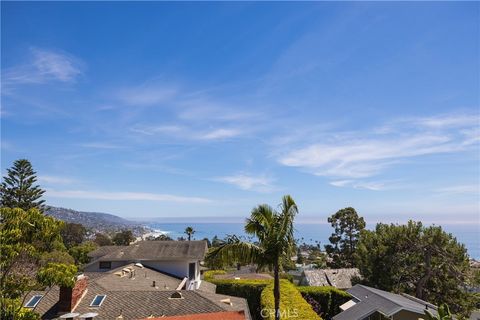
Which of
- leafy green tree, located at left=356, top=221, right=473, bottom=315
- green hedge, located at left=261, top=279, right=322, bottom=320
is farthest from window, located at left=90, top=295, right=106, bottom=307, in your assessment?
leafy green tree, located at left=356, top=221, right=473, bottom=315

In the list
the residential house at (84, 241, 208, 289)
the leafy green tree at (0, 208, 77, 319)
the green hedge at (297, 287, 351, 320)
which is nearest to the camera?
the leafy green tree at (0, 208, 77, 319)

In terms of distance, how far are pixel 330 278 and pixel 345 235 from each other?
15.3 metres

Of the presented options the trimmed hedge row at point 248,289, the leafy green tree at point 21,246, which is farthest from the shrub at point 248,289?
the leafy green tree at point 21,246

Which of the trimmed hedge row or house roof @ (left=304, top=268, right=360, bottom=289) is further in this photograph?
house roof @ (left=304, top=268, right=360, bottom=289)

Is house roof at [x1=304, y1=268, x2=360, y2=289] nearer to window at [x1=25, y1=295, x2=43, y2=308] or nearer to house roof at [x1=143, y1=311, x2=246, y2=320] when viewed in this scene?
house roof at [x1=143, y1=311, x2=246, y2=320]

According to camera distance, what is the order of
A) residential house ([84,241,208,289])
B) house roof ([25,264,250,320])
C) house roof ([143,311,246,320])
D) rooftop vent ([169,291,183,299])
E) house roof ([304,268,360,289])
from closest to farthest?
house roof ([143,311,246,320]), house roof ([25,264,250,320]), rooftop vent ([169,291,183,299]), residential house ([84,241,208,289]), house roof ([304,268,360,289])

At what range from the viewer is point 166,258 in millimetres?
36750

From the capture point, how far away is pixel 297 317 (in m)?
18.5

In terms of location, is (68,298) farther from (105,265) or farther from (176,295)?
(105,265)

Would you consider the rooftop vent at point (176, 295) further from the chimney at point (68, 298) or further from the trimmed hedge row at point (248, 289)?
the trimmed hedge row at point (248, 289)

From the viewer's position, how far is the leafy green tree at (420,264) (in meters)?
35.5

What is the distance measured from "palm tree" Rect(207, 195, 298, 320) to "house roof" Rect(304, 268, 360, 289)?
36638 mm

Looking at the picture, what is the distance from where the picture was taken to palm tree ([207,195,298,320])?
44.6ft

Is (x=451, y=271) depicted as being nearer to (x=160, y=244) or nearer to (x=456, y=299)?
(x=456, y=299)
